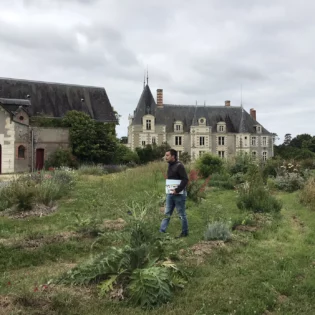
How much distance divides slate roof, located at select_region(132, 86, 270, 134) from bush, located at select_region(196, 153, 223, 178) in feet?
94.8

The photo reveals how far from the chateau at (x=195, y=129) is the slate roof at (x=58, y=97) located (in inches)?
419

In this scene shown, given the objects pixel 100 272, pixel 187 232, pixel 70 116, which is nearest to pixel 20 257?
pixel 100 272

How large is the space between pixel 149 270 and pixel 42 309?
1.12 meters

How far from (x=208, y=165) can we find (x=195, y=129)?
2992 centimetres

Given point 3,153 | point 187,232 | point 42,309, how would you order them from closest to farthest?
point 42,309 → point 187,232 → point 3,153

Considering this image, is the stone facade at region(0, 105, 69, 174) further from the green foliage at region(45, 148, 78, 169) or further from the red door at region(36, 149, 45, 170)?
the green foliage at region(45, 148, 78, 169)

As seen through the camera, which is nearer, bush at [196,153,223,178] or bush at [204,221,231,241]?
bush at [204,221,231,241]

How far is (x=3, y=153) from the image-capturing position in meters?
25.6

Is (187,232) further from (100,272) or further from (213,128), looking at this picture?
(213,128)

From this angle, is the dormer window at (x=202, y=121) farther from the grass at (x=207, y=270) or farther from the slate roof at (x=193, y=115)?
the grass at (x=207, y=270)

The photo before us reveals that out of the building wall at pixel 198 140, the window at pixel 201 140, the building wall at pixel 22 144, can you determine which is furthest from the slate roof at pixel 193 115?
the building wall at pixel 22 144

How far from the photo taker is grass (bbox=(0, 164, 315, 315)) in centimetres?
349

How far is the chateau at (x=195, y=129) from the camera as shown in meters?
46.1

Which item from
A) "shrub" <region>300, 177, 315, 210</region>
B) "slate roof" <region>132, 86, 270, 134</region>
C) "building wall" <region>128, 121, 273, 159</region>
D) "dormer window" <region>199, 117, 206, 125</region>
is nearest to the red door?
"building wall" <region>128, 121, 273, 159</region>
